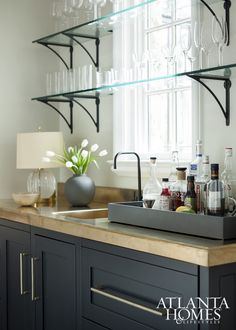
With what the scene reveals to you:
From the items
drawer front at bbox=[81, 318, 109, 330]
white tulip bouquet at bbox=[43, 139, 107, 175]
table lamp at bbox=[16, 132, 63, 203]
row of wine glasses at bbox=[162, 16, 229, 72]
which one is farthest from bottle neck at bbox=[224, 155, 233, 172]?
table lamp at bbox=[16, 132, 63, 203]

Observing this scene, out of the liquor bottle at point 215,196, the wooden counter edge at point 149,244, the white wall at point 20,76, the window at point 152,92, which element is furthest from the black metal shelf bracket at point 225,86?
the white wall at point 20,76

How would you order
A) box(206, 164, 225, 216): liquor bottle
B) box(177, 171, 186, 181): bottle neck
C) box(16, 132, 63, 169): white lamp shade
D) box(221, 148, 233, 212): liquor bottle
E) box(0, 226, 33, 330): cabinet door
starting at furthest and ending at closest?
box(16, 132, 63, 169): white lamp shade, box(0, 226, 33, 330): cabinet door, box(177, 171, 186, 181): bottle neck, box(221, 148, 233, 212): liquor bottle, box(206, 164, 225, 216): liquor bottle

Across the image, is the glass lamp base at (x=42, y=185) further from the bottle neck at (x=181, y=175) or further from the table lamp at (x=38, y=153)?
the bottle neck at (x=181, y=175)

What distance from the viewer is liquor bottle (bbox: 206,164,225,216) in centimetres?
193

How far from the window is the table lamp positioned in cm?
40

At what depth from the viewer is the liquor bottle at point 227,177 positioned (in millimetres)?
2059

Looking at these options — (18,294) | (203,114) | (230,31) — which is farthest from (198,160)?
(18,294)

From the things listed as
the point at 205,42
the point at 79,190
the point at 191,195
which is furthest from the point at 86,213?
the point at 205,42

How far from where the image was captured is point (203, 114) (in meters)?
2.43

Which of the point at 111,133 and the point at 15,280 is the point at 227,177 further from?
the point at 15,280

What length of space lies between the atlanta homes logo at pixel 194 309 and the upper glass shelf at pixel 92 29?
148 cm

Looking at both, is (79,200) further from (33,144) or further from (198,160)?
(198,160)

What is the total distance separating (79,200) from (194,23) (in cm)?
116

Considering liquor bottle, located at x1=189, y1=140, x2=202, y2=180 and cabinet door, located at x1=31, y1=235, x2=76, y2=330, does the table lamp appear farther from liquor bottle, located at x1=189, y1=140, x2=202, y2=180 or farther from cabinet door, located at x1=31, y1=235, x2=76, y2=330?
liquor bottle, located at x1=189, y1=140, x2=202, y2=180
